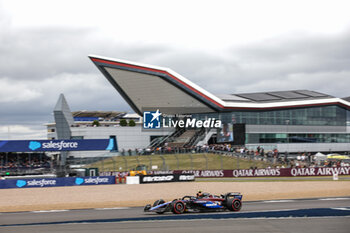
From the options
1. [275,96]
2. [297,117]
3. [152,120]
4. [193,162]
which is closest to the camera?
[193,162]

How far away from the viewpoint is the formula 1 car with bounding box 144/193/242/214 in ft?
60.1

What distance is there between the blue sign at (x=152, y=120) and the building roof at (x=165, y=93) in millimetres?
1529

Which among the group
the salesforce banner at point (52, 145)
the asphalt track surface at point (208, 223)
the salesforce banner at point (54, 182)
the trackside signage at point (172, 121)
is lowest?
the salesforce banner at point (54, 182)

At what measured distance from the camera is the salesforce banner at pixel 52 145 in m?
38.0

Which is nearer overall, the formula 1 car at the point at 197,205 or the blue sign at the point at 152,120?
the formula 1 car at the point at 197,205

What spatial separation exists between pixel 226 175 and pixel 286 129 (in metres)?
33.9

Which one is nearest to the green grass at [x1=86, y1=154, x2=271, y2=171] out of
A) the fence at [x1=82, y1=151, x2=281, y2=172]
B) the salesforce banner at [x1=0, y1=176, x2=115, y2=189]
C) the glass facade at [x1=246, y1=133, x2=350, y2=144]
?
the fence at [x1=82, y1=151, x2=281, y2=172]

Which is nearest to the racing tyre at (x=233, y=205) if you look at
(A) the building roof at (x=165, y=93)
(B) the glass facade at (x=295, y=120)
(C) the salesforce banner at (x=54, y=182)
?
(C) the salesforce banner at (x=54, y=182)

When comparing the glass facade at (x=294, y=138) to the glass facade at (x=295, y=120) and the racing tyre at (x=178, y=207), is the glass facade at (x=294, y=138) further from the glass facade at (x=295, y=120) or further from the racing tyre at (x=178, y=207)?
the racing tyre at (x=178, y=207)

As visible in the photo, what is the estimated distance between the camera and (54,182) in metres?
36.9

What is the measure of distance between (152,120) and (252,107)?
1792 cm

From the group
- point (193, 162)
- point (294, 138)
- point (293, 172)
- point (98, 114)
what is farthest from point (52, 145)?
point (98, 114)

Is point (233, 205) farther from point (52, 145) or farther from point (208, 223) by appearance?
point (52, 145)

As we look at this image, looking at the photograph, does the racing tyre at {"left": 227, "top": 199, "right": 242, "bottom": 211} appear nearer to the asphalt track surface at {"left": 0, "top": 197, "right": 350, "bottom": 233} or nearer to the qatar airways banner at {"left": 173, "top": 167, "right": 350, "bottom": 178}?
the asphalt track surface at {"left": 0, "top": 197, "right": 350, "bottom": 233}
